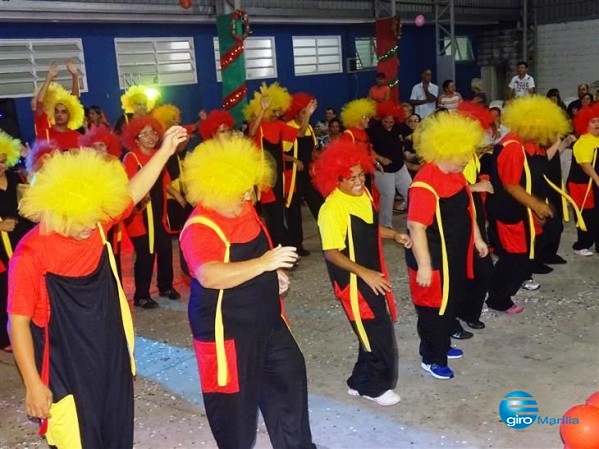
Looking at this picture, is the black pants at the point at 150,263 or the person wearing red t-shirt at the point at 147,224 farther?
the black pants at the point at 150,263

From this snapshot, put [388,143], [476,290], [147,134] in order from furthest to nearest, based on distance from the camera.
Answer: [388,143] < [147,134] < [476,290]

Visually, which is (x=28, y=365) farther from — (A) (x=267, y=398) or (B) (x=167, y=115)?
(B) (x=167, y=115)

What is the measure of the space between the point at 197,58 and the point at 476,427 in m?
10.2

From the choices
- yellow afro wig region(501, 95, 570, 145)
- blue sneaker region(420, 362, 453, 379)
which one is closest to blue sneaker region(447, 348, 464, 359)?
blue sneaker region(420, 362, 453, 379)

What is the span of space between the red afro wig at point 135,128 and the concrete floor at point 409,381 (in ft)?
5.03

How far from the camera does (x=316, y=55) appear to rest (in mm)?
15016

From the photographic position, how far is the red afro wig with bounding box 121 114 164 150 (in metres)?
5.72

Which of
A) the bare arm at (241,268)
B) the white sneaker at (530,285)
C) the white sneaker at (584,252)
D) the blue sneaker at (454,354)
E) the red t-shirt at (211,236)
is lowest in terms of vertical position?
the blue sneaker at (454,354)

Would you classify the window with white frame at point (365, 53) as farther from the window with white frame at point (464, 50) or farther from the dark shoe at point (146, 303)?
the dark shoe at point (146, 303)

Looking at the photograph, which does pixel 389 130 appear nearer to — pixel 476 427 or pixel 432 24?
pixel 476 427

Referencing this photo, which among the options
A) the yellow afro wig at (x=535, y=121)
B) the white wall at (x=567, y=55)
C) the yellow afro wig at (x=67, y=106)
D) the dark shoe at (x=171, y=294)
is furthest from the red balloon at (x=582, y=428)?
the white wall at (x=567, y=55)

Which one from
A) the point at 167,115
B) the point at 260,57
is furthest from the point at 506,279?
the point at 260,57

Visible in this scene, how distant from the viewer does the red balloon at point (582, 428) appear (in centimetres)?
267

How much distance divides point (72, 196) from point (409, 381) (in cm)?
259
